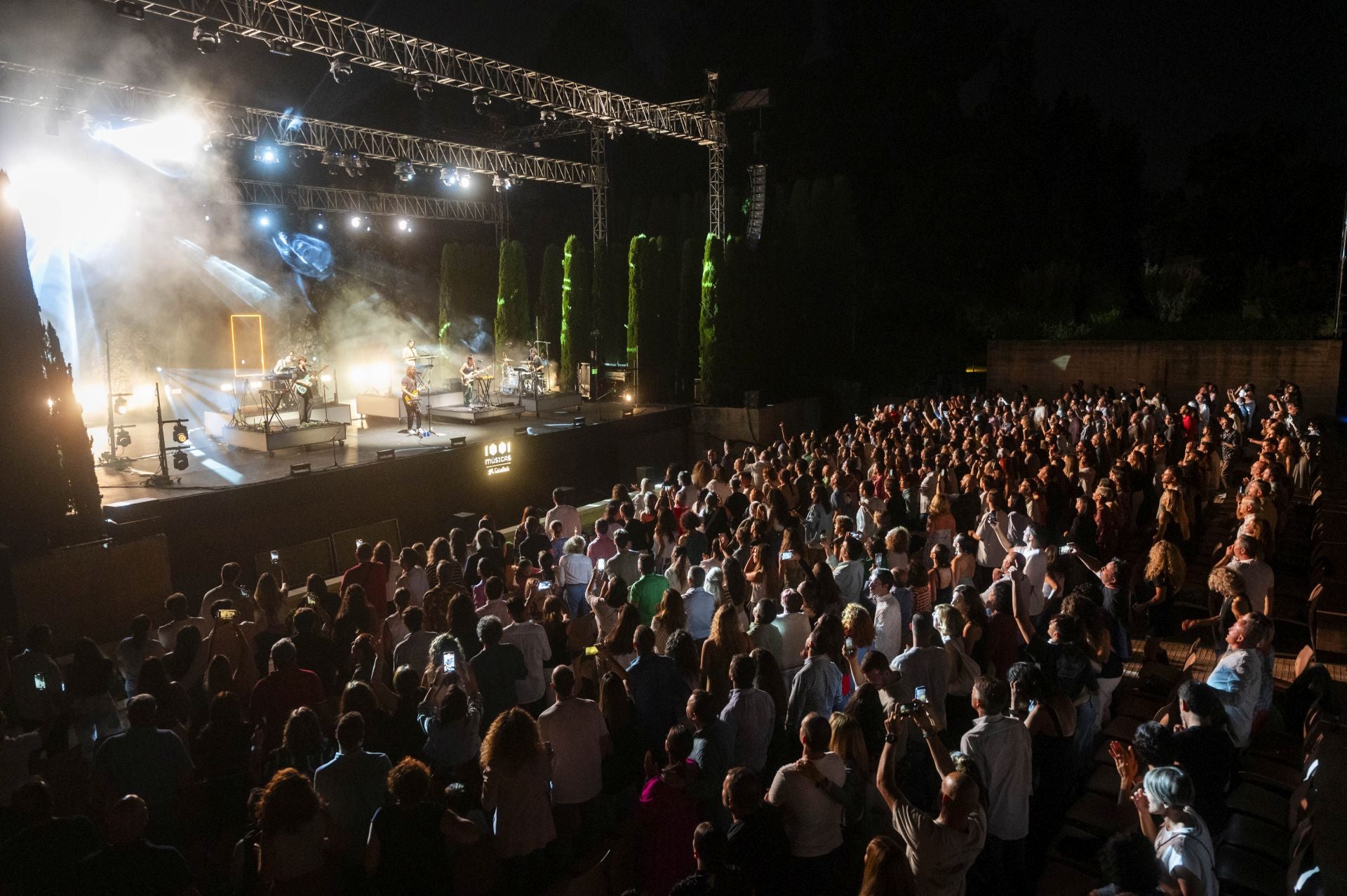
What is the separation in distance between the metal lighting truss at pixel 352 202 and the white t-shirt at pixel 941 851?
23.5 m

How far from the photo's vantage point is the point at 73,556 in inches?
354

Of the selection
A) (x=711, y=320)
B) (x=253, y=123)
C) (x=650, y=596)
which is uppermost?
(x=253, y=123)

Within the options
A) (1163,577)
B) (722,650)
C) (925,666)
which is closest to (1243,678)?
(925,666)

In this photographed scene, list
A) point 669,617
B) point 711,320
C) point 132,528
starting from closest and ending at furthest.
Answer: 1. point 669,617
2. point 132,528
3. point 711,320

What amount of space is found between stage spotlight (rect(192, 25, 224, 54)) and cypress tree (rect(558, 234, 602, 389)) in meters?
12.8

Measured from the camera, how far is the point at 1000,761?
11.9 feet

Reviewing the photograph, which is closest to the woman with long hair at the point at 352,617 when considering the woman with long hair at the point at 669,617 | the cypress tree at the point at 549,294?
the woman with long hair at the point at 669,617

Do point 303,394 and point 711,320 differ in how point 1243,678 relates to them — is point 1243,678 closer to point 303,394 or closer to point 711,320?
point 303,394

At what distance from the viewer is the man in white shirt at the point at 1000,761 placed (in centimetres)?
361

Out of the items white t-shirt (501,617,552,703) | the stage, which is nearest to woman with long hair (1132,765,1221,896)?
white t-shirt (501,617,552,703)

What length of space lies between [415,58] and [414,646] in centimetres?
1206

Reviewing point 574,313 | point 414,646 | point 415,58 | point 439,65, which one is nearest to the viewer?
point 414,646

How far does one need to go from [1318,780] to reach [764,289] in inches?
785

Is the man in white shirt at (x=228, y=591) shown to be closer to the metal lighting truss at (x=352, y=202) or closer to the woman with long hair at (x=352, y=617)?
the woman with long hair at (x=352, y=617)
